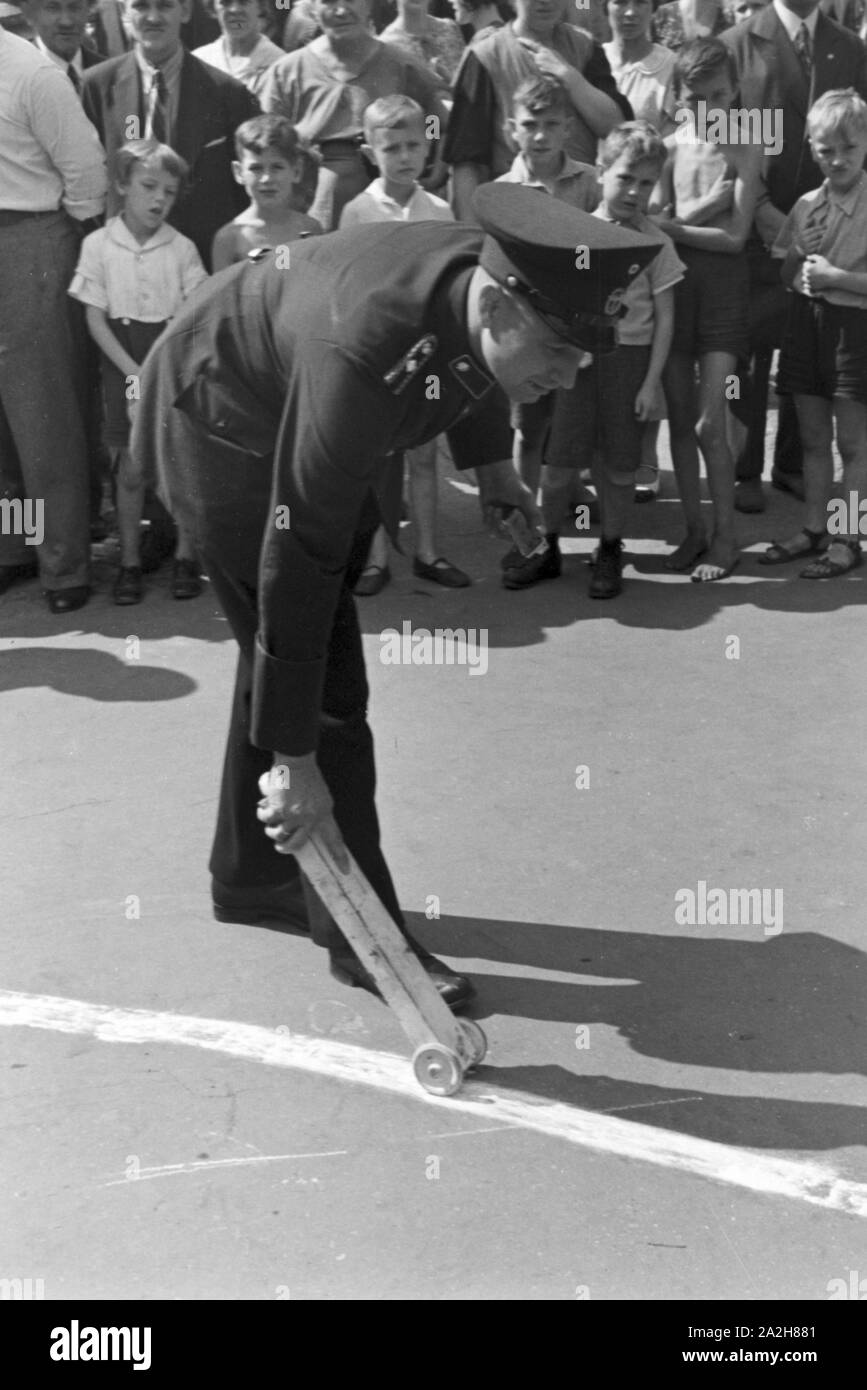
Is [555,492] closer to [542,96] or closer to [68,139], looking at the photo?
[542,96]

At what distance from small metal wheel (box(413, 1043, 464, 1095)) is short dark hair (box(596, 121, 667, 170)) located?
4048 millimetres

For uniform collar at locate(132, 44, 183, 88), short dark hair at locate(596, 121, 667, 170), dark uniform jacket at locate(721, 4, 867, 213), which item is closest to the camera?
short dark hair at locate(596, 121, 667, 170)

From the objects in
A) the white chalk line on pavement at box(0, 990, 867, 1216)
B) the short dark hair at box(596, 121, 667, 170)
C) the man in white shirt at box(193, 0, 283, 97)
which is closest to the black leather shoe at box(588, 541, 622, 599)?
the short dark hair at box(596, 121, 667, 170)

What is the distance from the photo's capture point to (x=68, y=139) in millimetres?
7176

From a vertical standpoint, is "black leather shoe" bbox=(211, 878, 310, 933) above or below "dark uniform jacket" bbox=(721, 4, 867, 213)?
below

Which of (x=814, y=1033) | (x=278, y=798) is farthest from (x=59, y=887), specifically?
(x=814, y=1033)

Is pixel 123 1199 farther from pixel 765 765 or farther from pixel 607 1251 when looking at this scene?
pixel 765 765

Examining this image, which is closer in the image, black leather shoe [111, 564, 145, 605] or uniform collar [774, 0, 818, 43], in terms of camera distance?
black leather shoe [111, 564, 145, 605]

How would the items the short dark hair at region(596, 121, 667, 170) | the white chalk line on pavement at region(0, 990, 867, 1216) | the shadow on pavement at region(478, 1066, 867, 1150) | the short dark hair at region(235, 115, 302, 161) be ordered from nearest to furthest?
the white chalk line on pavement at region(0, 990, 867, 1216)
the shadow on pavement at region(478, 1066, 867, 1150)
the short dark hair at region(596, 121, 667, 170)
the short dark hair at region(235, 115, 302, 161)

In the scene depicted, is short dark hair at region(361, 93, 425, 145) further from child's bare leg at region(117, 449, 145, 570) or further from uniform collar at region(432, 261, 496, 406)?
uniform collar at region(432, 261, 496, 406)

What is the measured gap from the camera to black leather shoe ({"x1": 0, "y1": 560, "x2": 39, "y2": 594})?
25.2 ft

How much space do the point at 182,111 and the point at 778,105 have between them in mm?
2476

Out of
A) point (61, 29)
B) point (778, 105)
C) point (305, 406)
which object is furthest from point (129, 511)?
point (305, 406)

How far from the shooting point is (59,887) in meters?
5.17
